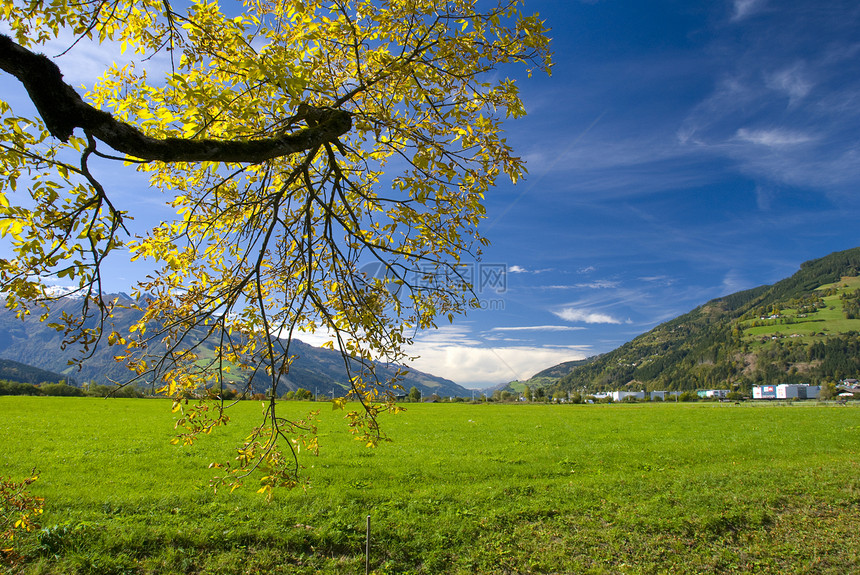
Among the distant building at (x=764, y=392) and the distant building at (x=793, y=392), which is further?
the distant building at (x=764, y=392)

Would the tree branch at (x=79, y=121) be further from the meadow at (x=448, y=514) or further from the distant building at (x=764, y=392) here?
the distant building at (x=764, y=392)

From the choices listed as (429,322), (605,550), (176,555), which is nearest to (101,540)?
(176,555)

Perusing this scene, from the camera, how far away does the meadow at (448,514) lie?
7633 mm

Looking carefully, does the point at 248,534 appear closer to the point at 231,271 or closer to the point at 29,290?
the point at 231,271

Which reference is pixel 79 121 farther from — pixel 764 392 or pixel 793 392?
pixel 764 392

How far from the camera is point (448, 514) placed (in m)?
9.91

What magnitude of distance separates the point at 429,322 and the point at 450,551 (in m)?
5.39

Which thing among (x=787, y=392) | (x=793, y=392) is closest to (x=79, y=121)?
(x=787, y=392)

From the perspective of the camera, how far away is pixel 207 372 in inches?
193

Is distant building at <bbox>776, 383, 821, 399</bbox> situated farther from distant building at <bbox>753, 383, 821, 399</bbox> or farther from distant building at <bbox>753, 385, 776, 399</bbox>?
distant building at <bbox>753, 385, 776, 399</bbox>

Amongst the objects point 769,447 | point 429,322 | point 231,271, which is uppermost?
point 231,271

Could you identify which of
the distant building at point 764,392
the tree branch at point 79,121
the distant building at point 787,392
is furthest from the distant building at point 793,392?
the tree branch at point 79,121

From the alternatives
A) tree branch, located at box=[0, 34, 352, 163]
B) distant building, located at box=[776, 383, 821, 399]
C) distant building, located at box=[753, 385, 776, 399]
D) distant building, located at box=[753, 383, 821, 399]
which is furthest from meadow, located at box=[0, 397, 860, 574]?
distant building, located at box=[753, 385, 776, 399]

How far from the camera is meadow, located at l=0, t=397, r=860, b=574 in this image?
7633mm
